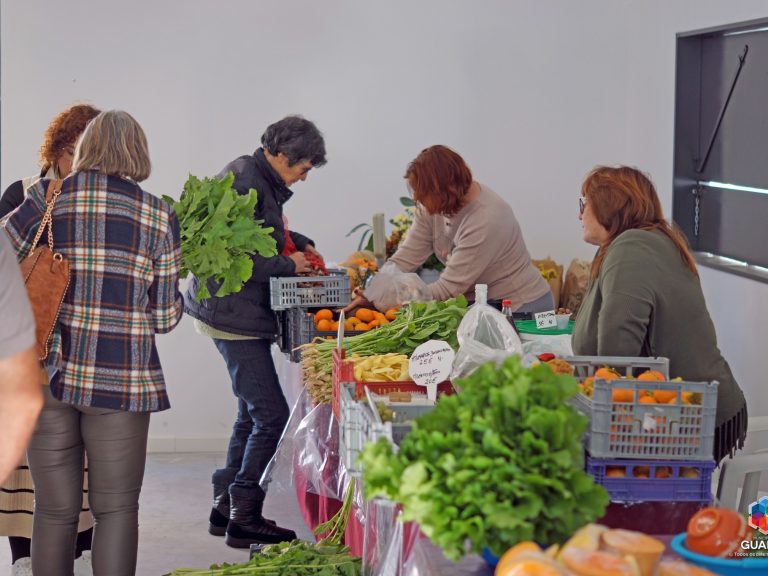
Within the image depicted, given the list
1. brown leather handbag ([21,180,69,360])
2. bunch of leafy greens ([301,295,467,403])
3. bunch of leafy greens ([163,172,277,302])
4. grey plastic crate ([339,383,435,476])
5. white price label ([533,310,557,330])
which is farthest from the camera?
white price label ([533,310,557,330])

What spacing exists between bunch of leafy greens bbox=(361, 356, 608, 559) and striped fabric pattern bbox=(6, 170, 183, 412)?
4.23ft

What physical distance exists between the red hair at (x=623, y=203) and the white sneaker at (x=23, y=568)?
1.89m

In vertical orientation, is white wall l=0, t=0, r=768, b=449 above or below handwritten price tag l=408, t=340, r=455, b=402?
above

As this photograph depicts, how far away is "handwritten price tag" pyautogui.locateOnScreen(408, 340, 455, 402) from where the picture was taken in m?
2.54

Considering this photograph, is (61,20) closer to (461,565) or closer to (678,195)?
(678,195)

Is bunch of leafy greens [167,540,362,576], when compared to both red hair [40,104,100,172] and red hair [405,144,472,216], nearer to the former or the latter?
red hair [40,104,100,172]


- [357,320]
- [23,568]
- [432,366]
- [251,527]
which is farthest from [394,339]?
[23,568]

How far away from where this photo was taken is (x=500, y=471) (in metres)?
1.58

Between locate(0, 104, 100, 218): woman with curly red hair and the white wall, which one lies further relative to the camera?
the white wall

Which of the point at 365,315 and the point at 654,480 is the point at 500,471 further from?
the point at 365,315

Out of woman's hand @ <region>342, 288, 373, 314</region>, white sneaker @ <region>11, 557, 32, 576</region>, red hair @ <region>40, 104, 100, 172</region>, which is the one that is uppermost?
red hair @ <region>40, 104, 100, 172</region>

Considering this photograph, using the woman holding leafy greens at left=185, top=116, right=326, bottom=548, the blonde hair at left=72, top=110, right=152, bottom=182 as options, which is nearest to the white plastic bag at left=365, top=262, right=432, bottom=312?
the woman holding leafy greens at left=185, top=116, right=326, bottom=548

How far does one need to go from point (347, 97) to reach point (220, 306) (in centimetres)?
208

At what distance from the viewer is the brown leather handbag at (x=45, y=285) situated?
2660 mm
